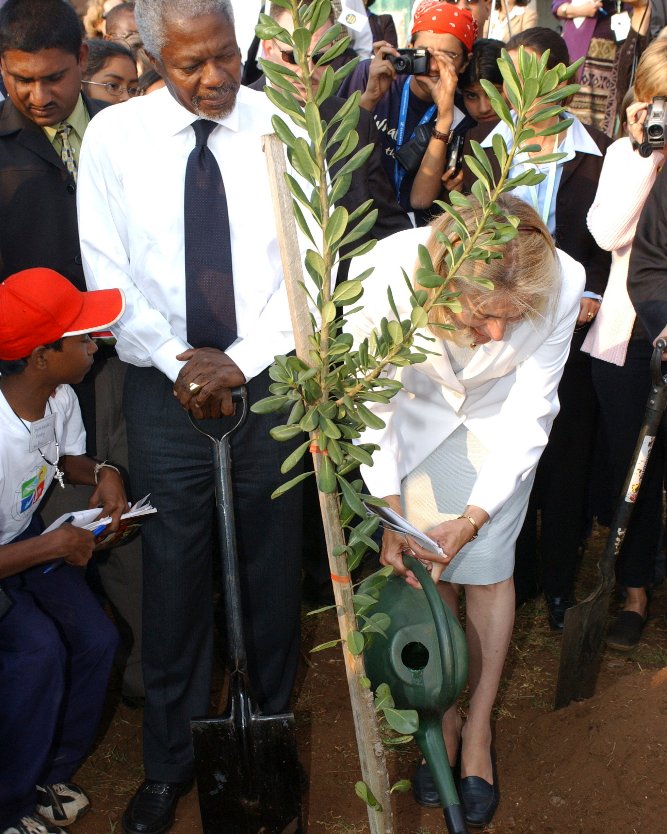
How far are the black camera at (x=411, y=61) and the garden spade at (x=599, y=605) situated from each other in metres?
1.59

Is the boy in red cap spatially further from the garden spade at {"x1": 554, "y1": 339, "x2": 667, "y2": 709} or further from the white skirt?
the garden spade at {"x1": 554, "y1": 339, "x2": 667, "y2": 709}

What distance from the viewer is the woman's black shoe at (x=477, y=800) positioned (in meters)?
2.96

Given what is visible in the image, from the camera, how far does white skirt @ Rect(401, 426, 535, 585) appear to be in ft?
9.39

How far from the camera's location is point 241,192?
9.00ft

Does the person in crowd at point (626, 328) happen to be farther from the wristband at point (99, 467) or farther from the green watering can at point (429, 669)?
the wristband at point (99, 467)

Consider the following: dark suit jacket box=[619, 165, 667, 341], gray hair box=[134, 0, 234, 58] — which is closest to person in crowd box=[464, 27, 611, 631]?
dark suit jacket box=[619, 165, 667, 341]

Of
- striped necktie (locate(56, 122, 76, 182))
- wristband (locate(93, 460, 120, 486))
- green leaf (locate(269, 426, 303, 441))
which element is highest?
striped necktie (locate(56, 122, 76, 182))

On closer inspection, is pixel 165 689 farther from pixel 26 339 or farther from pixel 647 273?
pixel 647 273

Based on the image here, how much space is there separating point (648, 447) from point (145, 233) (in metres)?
1.77

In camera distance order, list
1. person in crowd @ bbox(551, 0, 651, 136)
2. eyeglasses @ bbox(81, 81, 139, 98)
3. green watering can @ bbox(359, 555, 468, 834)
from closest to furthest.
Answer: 1. green watering can @ bbox(359, 555, 468, 834)
2. eyeglasses @ bbox(81, 81, 139, 98)
3. person in crowd @ bbox(551, 0, 651, 136)

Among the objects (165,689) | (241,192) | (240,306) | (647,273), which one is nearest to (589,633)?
(647,273)

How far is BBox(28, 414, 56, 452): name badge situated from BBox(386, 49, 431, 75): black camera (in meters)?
2.05

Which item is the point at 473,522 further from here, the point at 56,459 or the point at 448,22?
the point at 448,22

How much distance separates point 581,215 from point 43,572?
2.25 meters
